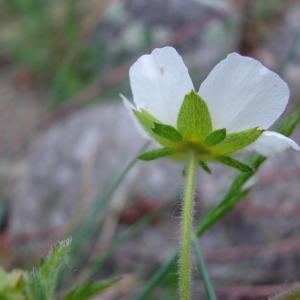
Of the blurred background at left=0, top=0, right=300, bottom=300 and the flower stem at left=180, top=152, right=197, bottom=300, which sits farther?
the blurred background at left=0, top=0, right=300, bottom=300

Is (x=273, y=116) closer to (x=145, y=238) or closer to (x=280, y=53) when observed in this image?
(x=145, y=238)

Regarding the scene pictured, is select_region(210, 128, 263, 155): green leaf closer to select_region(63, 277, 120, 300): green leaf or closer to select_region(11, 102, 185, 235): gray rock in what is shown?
select_region(63, 277, 120, 300): green leaf

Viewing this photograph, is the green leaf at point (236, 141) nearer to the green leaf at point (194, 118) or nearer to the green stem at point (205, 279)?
the green leaf at point (194, 118)

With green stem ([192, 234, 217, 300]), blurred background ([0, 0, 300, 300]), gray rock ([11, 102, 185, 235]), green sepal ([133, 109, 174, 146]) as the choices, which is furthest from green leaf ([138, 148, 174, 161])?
gray rock ([11, 102, 185, 235])

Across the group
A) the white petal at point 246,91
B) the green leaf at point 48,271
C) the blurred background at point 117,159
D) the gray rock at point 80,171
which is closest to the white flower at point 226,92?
the white petal at point 246,91

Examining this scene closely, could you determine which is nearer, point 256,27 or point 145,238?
point 145,238

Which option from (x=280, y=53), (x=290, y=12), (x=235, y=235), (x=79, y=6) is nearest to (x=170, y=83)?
(x=235, y=235)
